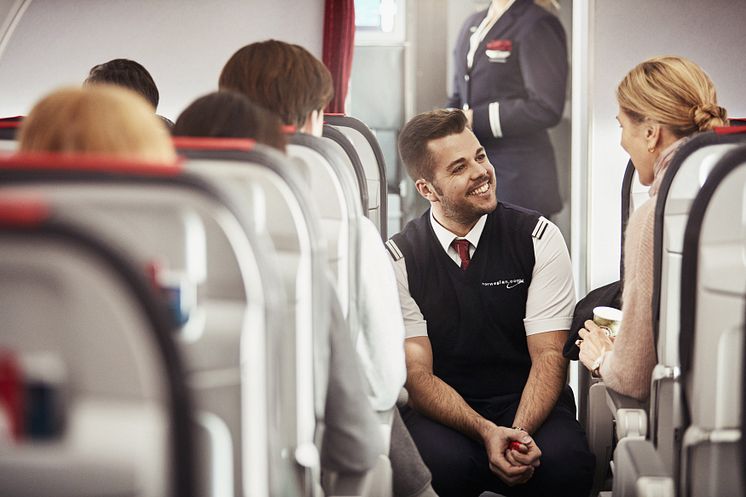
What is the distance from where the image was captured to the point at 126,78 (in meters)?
3.44

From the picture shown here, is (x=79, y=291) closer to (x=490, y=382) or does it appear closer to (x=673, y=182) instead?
(x=673, y=182)

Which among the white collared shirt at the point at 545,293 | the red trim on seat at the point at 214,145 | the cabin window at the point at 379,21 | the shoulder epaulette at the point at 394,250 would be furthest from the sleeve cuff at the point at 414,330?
the cabin window at the point at 379,21

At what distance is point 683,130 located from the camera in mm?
2648

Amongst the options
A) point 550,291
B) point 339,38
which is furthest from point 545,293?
point 339,38

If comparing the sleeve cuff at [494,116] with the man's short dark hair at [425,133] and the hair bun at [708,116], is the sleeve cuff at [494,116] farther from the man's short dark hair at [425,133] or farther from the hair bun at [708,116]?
the hair bun at [708,116]

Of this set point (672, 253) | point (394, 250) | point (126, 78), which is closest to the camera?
point (672, 253)

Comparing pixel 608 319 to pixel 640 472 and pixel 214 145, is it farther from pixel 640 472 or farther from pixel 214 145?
pixel 214 145

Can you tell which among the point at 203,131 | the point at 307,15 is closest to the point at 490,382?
the point at 203,131

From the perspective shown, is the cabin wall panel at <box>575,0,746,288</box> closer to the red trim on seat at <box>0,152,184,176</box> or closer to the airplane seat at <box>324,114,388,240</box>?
the airplane seat at <box>324,114,388,240</box>

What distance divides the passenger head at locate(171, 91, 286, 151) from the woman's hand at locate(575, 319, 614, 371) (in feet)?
4.56

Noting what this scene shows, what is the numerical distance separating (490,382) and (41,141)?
2068 millimetres

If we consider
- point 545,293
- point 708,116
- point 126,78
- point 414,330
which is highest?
point 126,78

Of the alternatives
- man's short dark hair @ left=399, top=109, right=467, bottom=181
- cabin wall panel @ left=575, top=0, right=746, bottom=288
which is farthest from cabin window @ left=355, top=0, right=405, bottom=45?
man's short dark hair @ left=399, top=109, right=467, bottom=181

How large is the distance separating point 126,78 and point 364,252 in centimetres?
164
